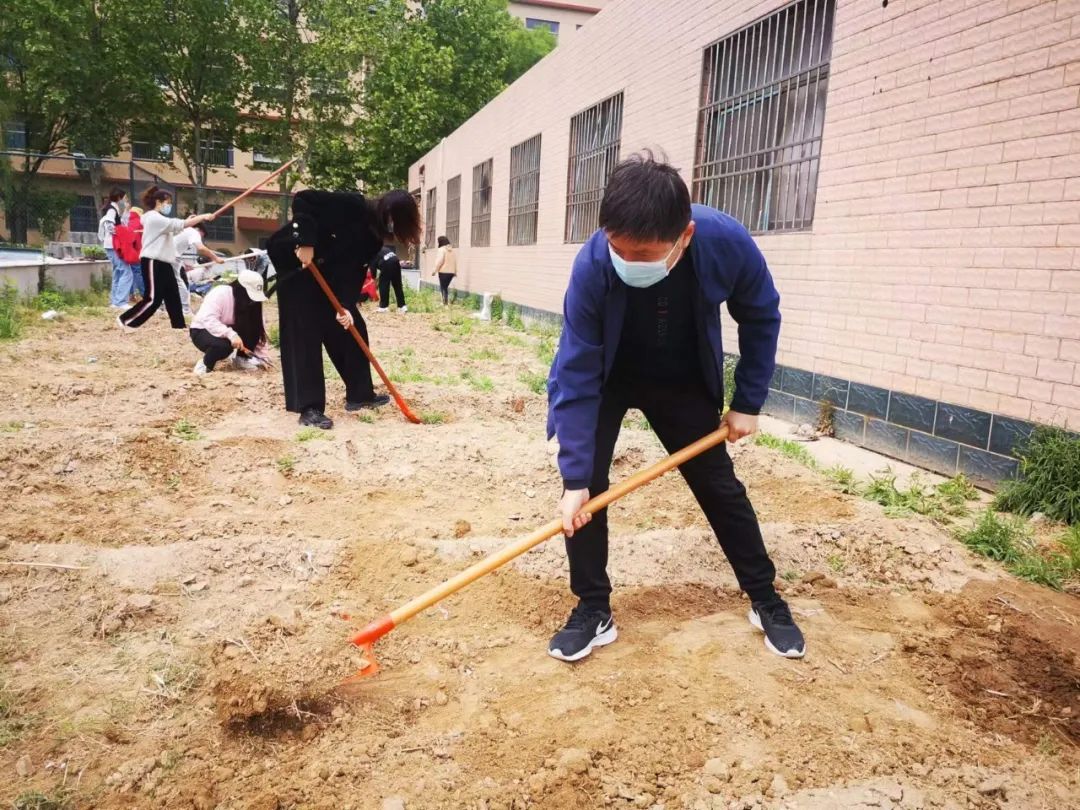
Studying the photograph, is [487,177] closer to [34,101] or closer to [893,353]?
[893,353]

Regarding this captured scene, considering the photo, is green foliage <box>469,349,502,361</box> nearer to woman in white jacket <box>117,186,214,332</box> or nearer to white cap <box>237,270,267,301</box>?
white cap <box>237,270,267,301</box>

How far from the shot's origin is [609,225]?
6.40 feet

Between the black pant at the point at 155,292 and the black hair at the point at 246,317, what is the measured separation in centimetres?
228

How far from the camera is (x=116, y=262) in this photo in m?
10.8

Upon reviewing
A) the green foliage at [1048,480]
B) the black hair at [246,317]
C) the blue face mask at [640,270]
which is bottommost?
the green foliage at [1048,480]

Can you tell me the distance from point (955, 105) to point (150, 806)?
4571mm

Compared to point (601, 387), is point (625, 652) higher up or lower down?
lower down

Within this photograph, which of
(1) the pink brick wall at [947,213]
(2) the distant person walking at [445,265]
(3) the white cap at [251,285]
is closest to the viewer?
(1) the pink brick wall at [947,213]

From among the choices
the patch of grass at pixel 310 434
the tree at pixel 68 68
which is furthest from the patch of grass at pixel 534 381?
the tree at pixel 68 68

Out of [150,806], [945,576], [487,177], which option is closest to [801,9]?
[945,576]

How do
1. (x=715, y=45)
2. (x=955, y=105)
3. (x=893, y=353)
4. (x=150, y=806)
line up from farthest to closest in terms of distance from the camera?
(x=715, y=45)
(x=893, y=353)
(x=955, y=105)
(x=150, y=806)

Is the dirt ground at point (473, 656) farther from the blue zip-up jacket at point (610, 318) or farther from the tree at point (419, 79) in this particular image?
the tree at point (419, 79)

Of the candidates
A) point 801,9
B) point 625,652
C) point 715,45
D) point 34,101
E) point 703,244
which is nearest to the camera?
point 703,244

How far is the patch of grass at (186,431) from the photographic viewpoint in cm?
476
